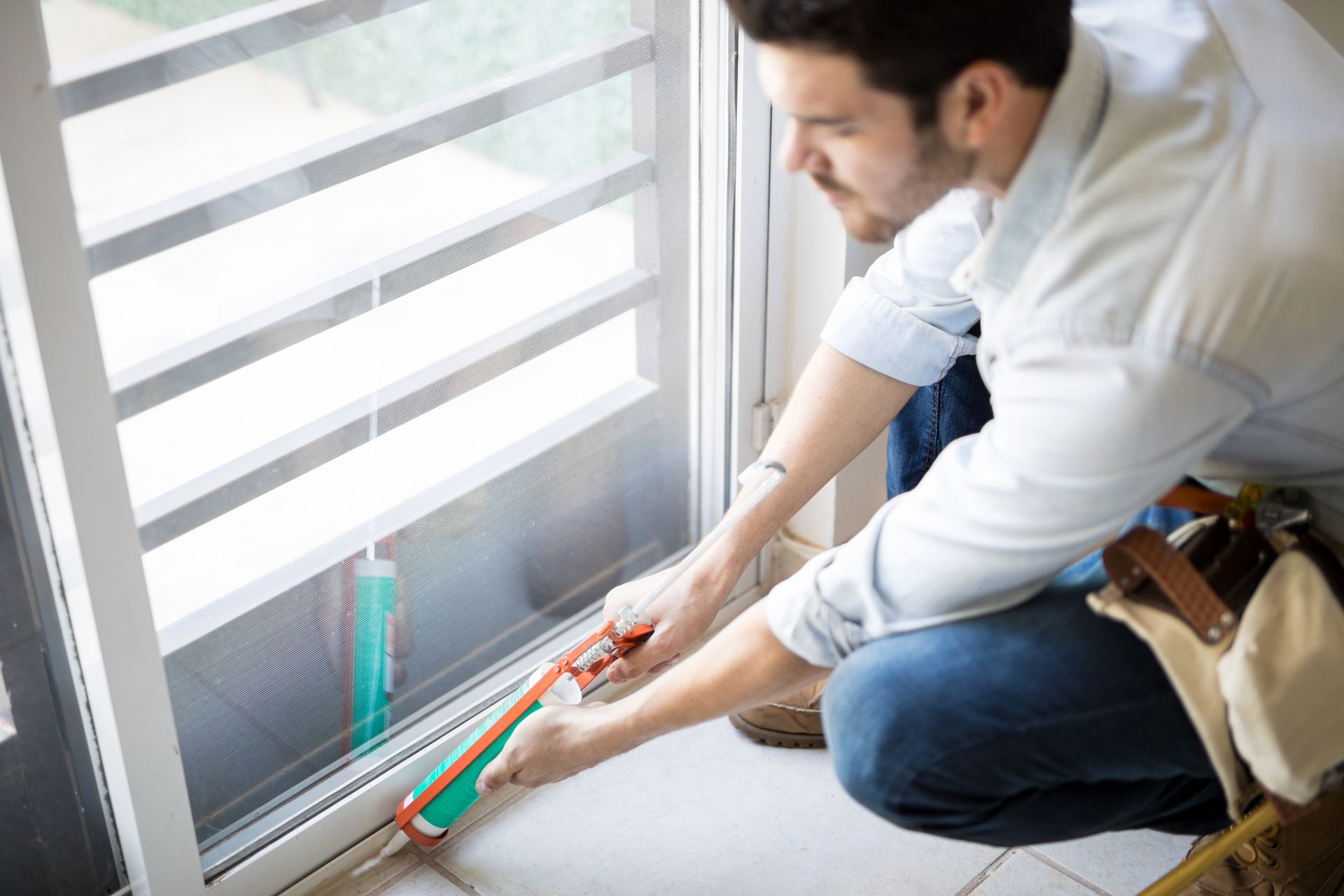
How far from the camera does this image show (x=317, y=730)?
128cm

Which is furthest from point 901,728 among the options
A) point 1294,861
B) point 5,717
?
point 5,717

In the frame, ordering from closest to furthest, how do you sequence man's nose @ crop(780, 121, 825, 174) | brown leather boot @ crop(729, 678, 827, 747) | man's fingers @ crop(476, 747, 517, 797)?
man's nose @ crop(780, 121, 825, 174)
man's fingers @ crop(476, 747, 517, 797)
brown leather boot @ crop(729, 678, 827, 747)

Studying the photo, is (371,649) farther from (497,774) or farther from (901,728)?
(901,728)

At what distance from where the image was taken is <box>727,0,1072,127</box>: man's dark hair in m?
0.78

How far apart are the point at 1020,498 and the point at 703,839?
0.61 metres

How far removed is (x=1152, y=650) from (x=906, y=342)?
38cm

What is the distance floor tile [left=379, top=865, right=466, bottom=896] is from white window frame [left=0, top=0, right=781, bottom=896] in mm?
69

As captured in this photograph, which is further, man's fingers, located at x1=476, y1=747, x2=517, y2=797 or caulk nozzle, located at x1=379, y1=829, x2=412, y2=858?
caulk nozzle, located at x1=379, y1=829, x2=412, y2=858

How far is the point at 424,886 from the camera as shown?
1.26 m

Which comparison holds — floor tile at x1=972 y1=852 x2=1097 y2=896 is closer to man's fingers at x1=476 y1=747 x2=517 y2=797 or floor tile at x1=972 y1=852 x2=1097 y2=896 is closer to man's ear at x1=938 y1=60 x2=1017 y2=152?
man's fingers at x1=476 y1=747 x2=517 y2=797

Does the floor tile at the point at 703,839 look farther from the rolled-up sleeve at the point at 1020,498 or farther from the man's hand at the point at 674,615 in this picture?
the rolled-up sleeve at the point at 1020,498

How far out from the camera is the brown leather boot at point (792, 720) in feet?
4.56

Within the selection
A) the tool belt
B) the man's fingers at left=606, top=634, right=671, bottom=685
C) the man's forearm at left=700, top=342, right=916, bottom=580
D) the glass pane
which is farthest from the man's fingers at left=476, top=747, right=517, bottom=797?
the tool belt

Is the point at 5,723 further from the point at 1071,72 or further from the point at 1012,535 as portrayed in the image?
the point at 1071,72
